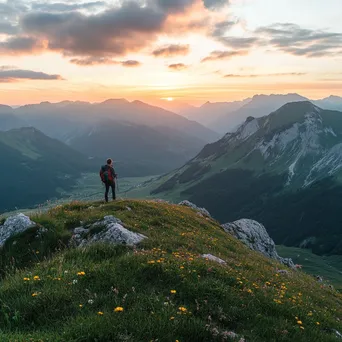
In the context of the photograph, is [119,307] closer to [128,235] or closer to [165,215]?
[128,235]

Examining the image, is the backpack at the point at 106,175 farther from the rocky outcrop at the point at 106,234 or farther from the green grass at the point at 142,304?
the green grass at the point at 142,304

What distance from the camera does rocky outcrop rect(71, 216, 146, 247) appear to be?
1533 cm

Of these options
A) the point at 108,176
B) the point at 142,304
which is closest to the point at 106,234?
the point at 142,304

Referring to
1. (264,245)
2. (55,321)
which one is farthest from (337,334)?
(264,245)

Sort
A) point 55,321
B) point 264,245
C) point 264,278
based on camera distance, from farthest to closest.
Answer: point 264,245
point 264,278
point 55,321

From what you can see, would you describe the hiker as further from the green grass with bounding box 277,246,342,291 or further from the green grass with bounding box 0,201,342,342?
the green grass with bounding box 277,246,342,291

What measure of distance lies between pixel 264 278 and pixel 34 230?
37.2 ft

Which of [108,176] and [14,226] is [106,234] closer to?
[14,226]

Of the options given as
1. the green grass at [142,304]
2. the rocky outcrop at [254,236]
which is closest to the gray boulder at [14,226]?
the green grass at [142,304]

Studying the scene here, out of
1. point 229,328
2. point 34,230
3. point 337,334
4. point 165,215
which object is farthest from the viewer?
point 165,215

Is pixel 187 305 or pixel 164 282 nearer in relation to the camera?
pixel 187 305

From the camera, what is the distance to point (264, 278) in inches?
578

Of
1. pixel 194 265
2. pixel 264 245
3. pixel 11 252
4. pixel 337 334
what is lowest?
pixel 264 245

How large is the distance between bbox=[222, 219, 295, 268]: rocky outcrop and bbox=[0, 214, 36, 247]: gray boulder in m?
23.4
